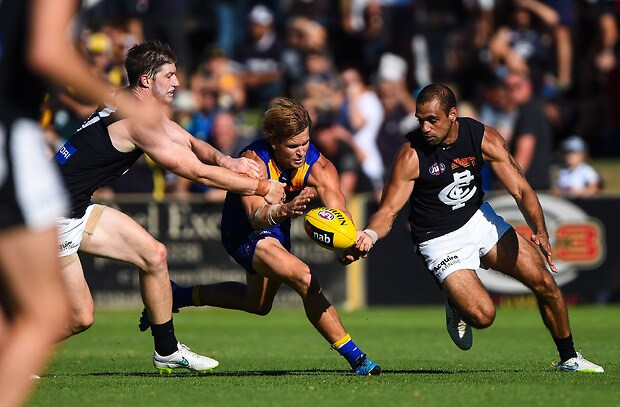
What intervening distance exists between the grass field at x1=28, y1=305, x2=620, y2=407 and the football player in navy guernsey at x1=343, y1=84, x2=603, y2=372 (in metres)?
0.45

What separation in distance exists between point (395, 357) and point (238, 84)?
31.0ft

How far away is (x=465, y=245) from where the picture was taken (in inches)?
362

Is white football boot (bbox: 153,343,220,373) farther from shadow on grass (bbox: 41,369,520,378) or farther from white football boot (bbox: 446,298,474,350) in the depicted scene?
white football boot (bbox: 446,298,474,350)

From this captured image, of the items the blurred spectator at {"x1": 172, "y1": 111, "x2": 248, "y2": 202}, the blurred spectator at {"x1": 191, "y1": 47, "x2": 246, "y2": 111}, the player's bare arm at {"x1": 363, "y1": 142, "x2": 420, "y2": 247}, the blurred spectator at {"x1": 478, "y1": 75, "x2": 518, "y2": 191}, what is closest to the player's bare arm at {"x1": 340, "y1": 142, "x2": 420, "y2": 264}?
the player's bare arm at {"x1": 363, "y1": 142, "x2": 420, "y2": 247}

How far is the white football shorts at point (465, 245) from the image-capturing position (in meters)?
9.16

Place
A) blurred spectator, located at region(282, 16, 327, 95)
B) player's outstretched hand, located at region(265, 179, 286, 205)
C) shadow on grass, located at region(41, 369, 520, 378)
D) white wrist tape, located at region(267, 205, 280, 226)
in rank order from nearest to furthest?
player's outstretched hand, located at region(265, 179, 286, 205) → white wrist tape, located at region(267, 205, 280, 226) → shadow on grass, located at region(41, 369, 520, 378) → blurred spectator, located at region(282, 16, 327, 95)

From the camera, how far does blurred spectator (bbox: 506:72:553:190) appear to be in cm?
1524

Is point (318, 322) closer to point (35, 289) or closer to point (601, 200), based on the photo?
point (35, 289)

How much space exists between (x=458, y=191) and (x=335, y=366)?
175cm

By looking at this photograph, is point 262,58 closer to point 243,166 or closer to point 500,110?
point 500,110

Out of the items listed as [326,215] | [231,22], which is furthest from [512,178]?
[231,22]

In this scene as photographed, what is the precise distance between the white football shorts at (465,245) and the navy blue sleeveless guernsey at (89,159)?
8.31ft

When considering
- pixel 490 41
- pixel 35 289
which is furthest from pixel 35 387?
pixel 490 41

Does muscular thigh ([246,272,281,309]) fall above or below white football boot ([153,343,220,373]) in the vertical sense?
above
